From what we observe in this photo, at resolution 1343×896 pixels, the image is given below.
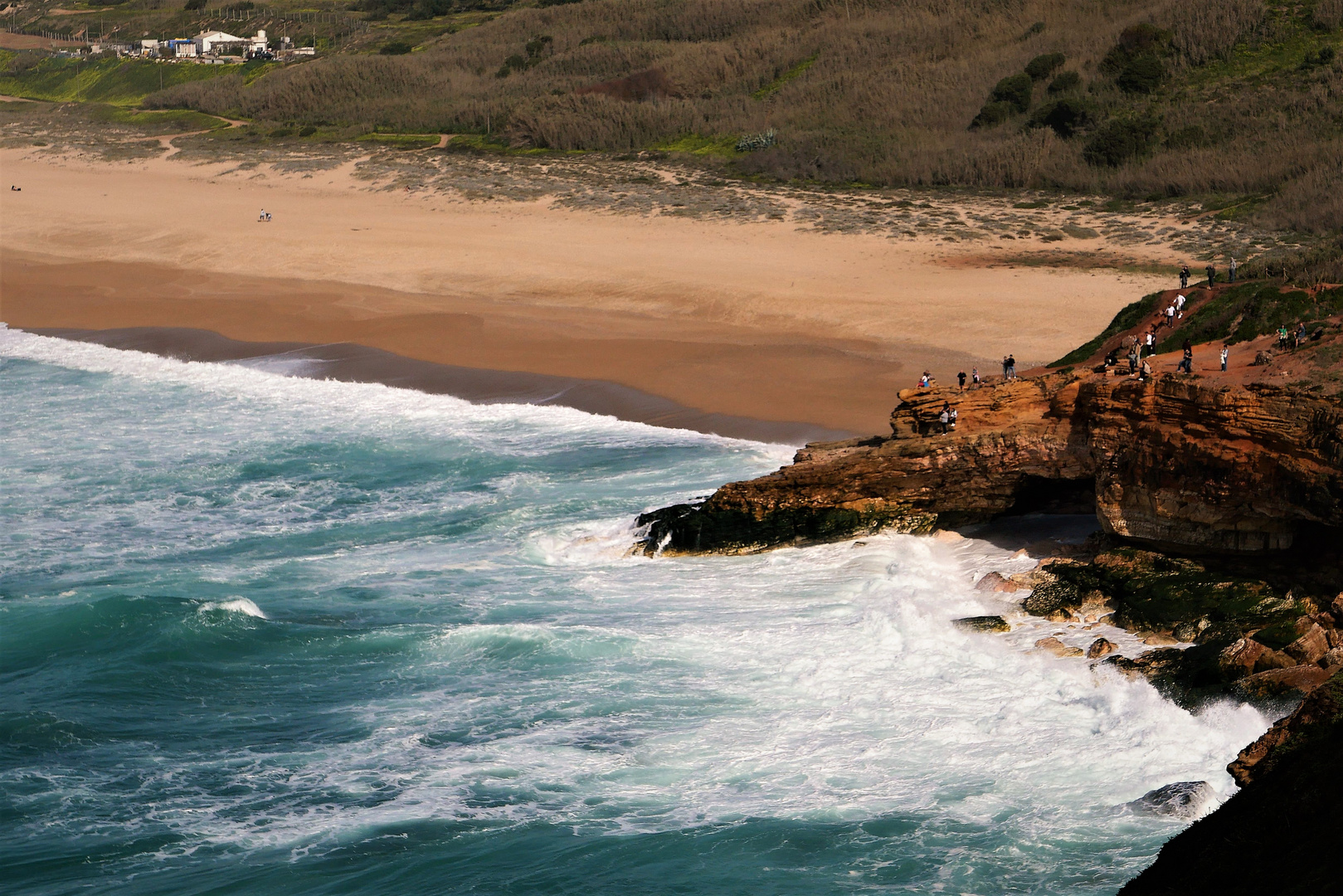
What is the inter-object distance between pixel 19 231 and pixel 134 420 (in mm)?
24915

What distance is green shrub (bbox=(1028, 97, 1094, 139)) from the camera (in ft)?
154

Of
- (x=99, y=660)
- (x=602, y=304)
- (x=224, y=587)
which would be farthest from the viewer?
(x=602, y=304)

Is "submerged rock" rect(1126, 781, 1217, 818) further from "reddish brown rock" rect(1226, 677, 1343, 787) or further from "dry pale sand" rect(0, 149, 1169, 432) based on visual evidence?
"dry pale sand" rect(0, 149, 1169, 432)

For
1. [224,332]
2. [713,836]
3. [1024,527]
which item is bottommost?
[713,836]

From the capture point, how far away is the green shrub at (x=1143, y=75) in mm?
47469

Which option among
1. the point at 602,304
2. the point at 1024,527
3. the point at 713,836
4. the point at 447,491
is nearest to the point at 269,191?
the point at 602,304

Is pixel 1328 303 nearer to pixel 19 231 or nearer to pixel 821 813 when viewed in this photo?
pixel 821 813


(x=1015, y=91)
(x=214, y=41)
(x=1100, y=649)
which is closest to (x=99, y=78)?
(x=214, y=41)

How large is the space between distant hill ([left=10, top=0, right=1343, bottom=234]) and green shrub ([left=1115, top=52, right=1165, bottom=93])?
0.07 meters

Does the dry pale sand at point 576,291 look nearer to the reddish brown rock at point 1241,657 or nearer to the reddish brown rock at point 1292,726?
the reddish brown rock at point 1241,657

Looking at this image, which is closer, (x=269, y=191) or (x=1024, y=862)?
(x=1024, y=862)

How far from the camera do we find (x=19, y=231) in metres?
48.5

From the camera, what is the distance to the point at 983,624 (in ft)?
54.9

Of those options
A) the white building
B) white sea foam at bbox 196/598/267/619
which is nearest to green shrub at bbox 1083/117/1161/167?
white sea foam at bbox 196/598/267/619
